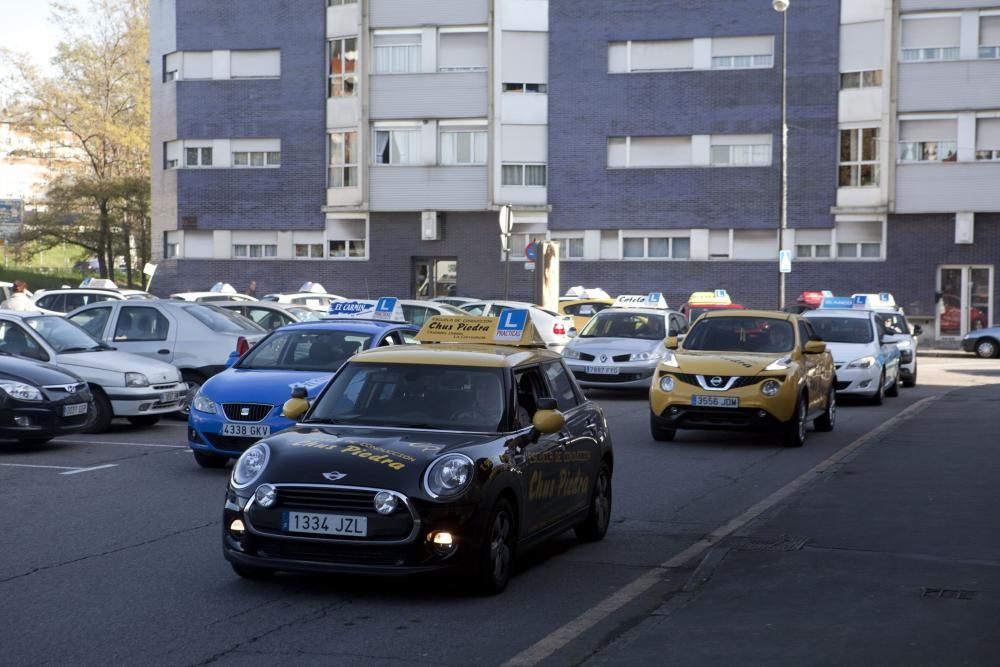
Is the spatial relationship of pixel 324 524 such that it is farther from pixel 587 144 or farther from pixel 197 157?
pixel 197 157

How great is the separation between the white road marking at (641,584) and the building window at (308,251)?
3677 cm

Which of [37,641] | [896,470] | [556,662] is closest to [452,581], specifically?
[556,662]

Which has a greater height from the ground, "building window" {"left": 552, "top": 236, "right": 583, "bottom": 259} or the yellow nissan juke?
"building window" {"left": 552, "top": 236, "right": 583, "bottom": 259}

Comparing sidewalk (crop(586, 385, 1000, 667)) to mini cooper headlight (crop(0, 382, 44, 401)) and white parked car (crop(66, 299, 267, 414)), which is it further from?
white parked car (crop(66, 299, 267, 414))

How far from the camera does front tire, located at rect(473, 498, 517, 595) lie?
304 inches

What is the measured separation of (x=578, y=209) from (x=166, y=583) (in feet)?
131

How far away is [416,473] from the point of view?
7.66 metres

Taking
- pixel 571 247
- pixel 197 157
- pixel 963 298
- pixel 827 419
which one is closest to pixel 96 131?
pixel 197 157

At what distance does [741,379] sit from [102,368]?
7823mm

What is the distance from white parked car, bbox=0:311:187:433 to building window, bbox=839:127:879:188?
3206 cm

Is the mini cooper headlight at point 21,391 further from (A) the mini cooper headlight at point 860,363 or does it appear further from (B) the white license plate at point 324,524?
(A) the mini cooper headlight at point 860,363

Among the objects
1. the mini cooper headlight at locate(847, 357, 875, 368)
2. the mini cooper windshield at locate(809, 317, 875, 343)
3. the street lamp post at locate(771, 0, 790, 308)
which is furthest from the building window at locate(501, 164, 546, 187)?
the mini cooper headlight at locate(847, 357, 875, 368)

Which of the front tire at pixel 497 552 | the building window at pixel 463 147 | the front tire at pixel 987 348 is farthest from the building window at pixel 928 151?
the front tire at pixel 497 552

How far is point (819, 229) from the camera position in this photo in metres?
45.8
